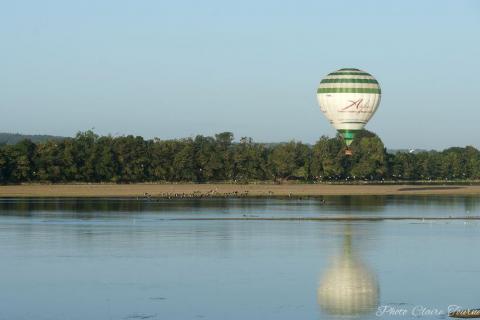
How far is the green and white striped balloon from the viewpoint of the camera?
8856 centimetres

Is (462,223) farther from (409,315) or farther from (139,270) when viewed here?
(409,315)

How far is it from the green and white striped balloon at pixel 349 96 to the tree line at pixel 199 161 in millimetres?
48211

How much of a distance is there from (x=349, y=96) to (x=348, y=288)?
58.4 m

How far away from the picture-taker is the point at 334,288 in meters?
31.3

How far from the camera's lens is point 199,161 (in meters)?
144

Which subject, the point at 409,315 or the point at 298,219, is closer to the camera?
the point at 409,315

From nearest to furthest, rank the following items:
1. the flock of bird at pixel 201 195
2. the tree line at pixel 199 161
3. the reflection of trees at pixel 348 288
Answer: the reflection of trees at pixel 348 288 < the flock of bird at pixel 201 195 < the tree line at pixel 199 161

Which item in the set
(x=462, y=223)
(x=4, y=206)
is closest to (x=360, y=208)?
(x=462, y=223)

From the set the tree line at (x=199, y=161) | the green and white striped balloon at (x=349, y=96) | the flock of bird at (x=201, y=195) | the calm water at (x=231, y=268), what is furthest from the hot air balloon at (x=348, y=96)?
the tree line at (x=199, y=161)

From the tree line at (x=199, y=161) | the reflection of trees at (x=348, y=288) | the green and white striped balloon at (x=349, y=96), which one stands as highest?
the green and white striped balloon at (x=349, y=96)

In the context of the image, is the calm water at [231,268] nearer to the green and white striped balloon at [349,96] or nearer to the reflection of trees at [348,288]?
the reflection of trees at [348,288]

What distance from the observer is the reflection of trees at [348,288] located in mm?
27625

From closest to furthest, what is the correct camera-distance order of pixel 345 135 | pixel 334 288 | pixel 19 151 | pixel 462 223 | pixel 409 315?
pixel 409 315, pixel 334 288, pixel 462 223, pixel 345 135, pixel 19 151

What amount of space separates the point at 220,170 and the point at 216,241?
100 metres
